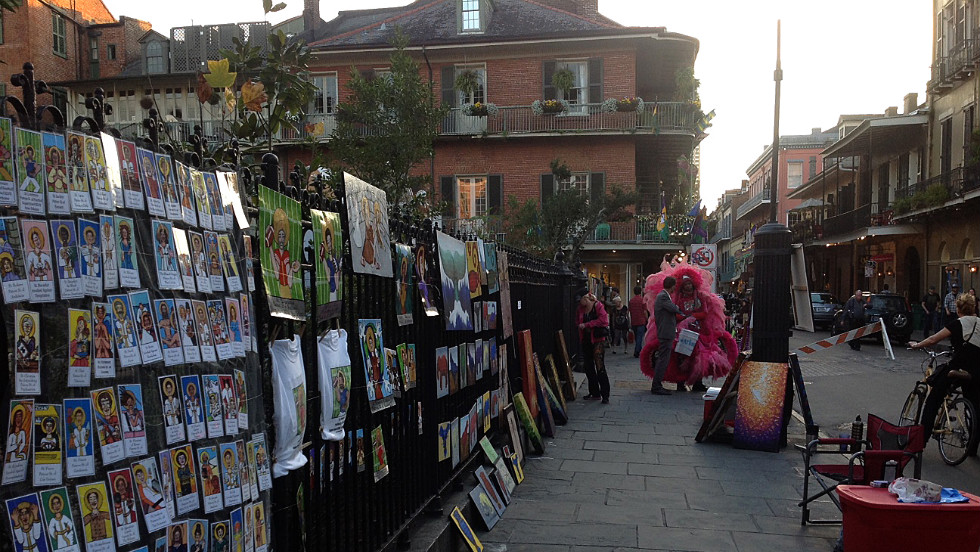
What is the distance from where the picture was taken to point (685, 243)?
2884 cm

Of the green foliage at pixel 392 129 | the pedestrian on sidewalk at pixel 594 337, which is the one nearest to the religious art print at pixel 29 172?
the pedestrian on sidewalk at pixel 594 337

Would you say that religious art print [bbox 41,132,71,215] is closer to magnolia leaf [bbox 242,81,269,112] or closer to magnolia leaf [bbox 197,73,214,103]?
magnolia leaf [bbox 197,73,214,103]

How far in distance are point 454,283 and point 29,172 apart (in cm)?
389

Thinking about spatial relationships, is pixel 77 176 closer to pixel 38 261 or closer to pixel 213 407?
pixel 38 261

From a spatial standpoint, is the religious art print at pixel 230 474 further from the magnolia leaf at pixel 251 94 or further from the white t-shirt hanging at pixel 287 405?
the magnolia leaf at pixel 251 94

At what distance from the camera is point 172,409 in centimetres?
240

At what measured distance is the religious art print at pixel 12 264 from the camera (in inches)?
73.4

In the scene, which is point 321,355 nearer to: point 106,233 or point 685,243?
point 106,233

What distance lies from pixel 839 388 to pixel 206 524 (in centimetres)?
1413

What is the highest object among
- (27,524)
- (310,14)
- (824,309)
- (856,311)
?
(310,14)

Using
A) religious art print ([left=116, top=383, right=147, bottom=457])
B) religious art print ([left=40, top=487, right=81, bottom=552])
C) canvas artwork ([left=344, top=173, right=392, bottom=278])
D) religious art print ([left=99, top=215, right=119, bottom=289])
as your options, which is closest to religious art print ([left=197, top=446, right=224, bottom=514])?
religious art print ([left=116, top=383, right=147, bottom=457])

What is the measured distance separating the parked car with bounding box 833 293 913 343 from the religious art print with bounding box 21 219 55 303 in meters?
26.7

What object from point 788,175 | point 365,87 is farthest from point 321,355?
point 788,175

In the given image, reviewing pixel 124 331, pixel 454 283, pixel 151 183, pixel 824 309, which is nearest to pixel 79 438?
pixel 124 331
